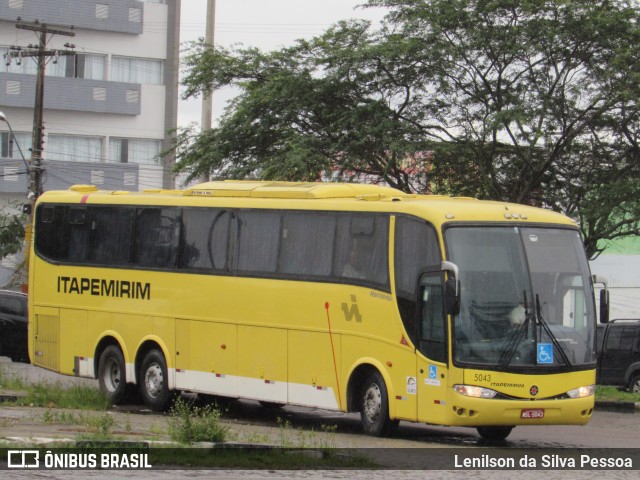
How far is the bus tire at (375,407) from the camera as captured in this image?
688 inches

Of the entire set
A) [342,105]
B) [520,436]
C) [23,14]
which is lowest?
[520,436]

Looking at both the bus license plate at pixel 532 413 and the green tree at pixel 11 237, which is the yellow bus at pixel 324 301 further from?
the green tree at pixel 11 237

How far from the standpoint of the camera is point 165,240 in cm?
2169

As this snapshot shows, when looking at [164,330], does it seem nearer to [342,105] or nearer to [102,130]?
[342,105]

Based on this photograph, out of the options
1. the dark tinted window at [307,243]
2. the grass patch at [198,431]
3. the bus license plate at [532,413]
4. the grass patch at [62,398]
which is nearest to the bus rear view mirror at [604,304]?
the bus license plate at [532,413]

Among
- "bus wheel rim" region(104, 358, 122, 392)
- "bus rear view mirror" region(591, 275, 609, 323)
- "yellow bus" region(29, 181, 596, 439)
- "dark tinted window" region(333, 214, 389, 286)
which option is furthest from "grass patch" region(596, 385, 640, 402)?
"bus wheel rim" region(104, 358, 122, 392)

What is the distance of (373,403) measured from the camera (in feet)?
58.5

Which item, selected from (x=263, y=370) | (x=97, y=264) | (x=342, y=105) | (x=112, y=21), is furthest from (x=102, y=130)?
(x=263, y=370)

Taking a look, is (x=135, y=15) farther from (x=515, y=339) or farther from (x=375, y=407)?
(x=515, y=339)

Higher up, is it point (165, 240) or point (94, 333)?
point (165, 240)

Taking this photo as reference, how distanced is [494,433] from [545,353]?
1.74 metres

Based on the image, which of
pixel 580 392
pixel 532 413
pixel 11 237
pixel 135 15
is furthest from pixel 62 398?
pixel 135 15

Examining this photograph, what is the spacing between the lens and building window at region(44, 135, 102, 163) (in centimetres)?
6088

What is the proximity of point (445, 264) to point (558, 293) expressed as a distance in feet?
5.67
